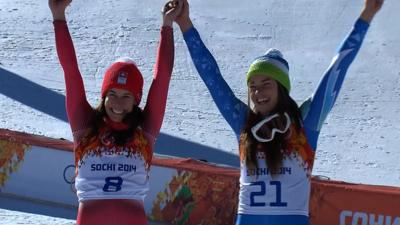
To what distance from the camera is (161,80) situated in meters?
Result: 4.17

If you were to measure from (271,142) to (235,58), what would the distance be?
6779mm

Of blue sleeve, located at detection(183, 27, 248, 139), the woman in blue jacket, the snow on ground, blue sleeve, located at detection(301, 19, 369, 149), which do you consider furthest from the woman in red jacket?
the snow on ground

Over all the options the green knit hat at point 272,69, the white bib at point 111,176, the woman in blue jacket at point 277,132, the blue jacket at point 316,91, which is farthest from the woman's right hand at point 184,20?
the white bib at point 111,176

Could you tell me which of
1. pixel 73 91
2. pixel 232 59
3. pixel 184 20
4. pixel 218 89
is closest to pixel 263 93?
pixel 218 89

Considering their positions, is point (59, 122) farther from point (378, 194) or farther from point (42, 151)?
point (378, 194)

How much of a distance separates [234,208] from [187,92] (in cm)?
309

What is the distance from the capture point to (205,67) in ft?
13.6

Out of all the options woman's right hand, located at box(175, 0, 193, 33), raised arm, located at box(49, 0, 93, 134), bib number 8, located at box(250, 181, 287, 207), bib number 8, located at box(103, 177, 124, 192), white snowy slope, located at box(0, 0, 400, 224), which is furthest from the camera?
white snowy slope, located at box(0, 0, 400, 224)

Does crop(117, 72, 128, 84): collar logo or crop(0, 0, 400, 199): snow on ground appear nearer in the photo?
crop(117, 72, 128, 84): collar logo

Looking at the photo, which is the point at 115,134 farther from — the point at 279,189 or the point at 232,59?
the point at 232,59

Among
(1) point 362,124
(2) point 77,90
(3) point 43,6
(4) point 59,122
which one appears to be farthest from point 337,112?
(2) point 77,90

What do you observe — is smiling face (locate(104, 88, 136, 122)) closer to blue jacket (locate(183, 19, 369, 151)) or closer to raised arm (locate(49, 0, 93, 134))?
raised arm (locate(49, 0, 93, 134))

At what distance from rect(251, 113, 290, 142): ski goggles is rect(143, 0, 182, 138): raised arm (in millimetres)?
447

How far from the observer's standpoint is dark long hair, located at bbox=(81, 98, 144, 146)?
4062 millimetres
